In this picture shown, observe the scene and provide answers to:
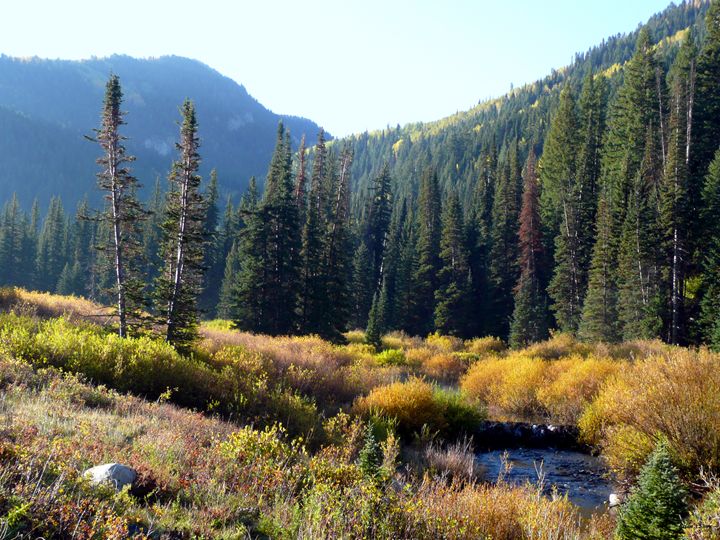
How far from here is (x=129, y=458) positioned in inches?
236

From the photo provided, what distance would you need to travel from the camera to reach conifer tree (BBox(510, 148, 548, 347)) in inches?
1591

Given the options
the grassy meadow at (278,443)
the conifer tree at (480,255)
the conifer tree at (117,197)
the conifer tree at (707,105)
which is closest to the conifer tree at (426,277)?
the conifer tree at (480,255)

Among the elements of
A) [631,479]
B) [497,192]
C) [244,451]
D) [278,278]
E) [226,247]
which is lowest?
[631,479]

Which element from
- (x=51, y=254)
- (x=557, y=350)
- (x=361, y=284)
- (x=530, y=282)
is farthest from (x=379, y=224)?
(x=51, y=254)

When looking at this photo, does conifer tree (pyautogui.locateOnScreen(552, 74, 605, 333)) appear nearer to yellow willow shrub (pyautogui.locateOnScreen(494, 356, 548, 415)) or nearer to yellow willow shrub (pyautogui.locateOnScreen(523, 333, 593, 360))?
yellow willow shrub (pyautogui.locateOnScreen(523, 333, 593, 360))

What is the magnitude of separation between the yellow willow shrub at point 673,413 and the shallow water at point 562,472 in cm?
97

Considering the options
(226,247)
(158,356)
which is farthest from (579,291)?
(226,247)

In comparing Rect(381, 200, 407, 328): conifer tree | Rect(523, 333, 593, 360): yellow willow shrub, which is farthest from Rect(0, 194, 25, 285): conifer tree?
Rect(523, 333, 593, 360): yellow willow shrub

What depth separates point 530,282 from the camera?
4306 centimetres

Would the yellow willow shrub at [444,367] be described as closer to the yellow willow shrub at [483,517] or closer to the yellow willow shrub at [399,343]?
the yellow willow shrub at [399,343]

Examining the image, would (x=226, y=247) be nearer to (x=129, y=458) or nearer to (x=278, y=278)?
(x=278, y=278)

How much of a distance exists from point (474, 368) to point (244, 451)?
748 inches

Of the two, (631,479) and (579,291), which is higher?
(579,291)

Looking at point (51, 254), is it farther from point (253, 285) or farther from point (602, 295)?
point (602, 295)
